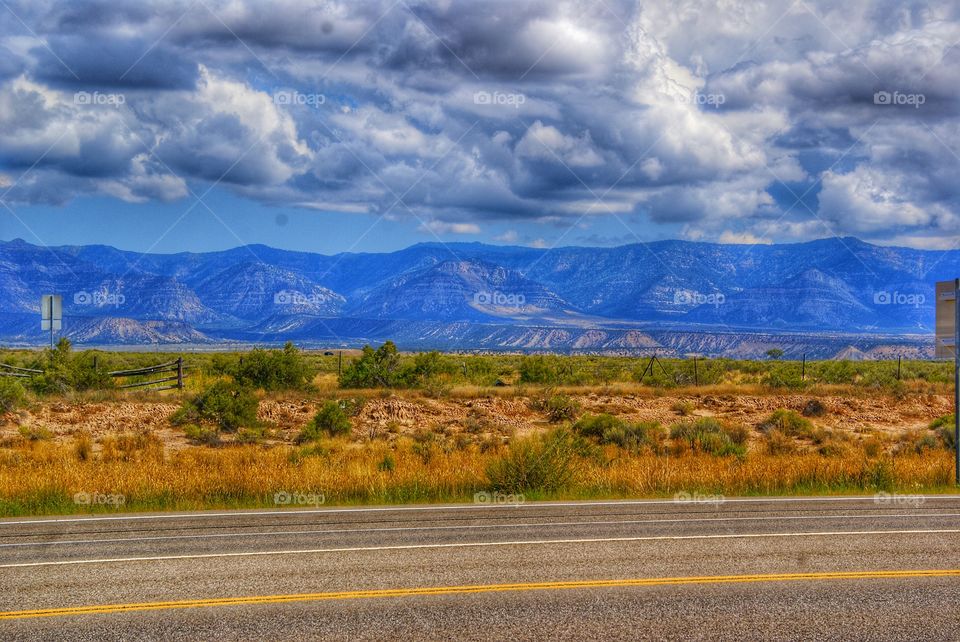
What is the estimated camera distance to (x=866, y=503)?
53.9 ft

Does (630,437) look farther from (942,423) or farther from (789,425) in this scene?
(942,423)

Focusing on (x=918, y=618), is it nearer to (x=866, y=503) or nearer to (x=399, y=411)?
(x=866, y=503)

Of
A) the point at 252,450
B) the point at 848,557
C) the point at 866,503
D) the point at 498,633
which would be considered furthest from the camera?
the point at 252,450

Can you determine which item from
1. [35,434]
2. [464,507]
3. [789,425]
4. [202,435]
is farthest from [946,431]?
[35,434]

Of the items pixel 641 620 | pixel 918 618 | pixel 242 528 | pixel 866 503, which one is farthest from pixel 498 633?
pixel 866 503

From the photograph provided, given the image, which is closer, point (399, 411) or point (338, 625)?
point (338, 625)

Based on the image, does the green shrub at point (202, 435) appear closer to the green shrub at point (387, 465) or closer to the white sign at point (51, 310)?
the white sign at point (51, 310)

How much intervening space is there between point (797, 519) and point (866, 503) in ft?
8.55

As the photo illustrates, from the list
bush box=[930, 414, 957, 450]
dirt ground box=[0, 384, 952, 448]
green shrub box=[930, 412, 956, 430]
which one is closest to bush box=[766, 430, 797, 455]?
dirt ground box=[0, 384, 952, 448]

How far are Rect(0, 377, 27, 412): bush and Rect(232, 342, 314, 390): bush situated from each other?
29.4ft

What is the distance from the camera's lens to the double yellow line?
958cm

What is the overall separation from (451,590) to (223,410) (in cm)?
2251

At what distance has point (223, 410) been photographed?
31.2m

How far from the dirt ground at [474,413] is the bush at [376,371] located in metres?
5.40
